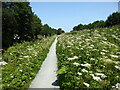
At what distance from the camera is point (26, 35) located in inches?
1289

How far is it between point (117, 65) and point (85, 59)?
2.38 metres

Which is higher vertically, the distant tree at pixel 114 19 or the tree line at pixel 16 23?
the distant tree at pixel 114 19

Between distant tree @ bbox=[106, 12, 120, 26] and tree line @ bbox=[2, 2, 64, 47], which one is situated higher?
distant tree @ bbox=[106, 12, 120, 26]

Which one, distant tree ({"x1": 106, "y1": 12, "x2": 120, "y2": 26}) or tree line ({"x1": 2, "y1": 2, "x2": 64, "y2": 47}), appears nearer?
tree line ({"x1": 2, "y1": 2, "x2": 64, "y2": 47})

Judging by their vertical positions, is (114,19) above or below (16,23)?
above

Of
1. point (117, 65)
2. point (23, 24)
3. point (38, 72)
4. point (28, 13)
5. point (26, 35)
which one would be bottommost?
point (38, 72)

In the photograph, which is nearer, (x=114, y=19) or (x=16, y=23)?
(x=16, y=23)

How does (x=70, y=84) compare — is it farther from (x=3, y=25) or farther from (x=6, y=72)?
(x=3, y=25)

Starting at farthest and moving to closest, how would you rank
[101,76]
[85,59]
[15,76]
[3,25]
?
[3,25], [85,59], [15,76], [101,76]

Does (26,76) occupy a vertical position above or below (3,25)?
below

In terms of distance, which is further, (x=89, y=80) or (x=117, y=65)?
→ (x=117, y=65)

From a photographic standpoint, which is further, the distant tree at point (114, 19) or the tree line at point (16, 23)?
the distant tree at point (114, 19)

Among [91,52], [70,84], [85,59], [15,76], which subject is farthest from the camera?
[91,52]

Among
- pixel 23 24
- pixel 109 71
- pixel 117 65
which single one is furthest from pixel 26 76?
pixel 23 24
